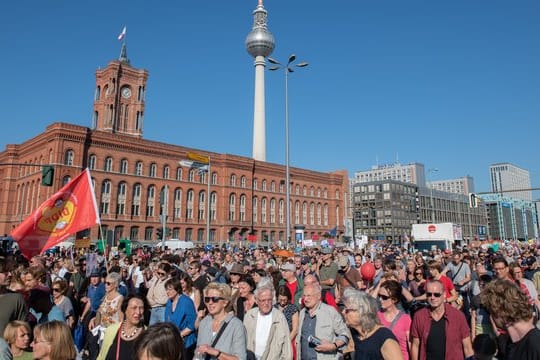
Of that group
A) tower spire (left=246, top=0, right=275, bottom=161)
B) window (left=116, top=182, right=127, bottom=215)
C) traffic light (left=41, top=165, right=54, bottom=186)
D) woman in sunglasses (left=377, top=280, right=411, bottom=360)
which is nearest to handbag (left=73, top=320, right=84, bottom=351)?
woman in sunglasses (left=377, top=280, right=411, bottom=360)

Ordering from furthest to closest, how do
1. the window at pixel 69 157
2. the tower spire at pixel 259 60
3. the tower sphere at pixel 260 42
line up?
1. the tower sphere at pixel 260 42
2. the tower spire at pixel 259 60
3. the window at pixel 69 157

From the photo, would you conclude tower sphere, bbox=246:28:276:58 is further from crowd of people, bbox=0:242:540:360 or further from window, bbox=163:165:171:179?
crowd of people, bbox=0:242:540:360

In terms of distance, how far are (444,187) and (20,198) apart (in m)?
161

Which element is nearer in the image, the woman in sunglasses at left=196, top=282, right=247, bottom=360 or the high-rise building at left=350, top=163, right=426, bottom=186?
the woman in sunglasses at left=196, top=282, right=247, bottom=360

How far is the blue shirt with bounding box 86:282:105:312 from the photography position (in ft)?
24.9

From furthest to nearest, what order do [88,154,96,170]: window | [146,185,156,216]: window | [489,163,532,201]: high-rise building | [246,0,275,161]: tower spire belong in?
1. [489,163,532,201]: high-rise building
2. [246,0,275,161]: tower spire
3. [146,185,156,216]: window
4. [88,154,96,170]: window

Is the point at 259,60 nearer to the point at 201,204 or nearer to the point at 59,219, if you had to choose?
the point at 201,204

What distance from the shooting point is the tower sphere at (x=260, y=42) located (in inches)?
3307

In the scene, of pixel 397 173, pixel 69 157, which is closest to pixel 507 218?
pixel 397 173

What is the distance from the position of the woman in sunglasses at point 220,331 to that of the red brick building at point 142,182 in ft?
141

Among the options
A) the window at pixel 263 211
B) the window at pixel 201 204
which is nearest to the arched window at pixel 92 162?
the window at pixel 201 204

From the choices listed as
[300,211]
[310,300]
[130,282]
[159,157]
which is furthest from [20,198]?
[310,300]

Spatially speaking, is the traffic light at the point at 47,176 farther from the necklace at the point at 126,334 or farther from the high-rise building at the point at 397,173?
the high-rise building at the point at 397,173

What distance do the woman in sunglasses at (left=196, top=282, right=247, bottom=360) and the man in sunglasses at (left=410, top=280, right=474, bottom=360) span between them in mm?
1877
